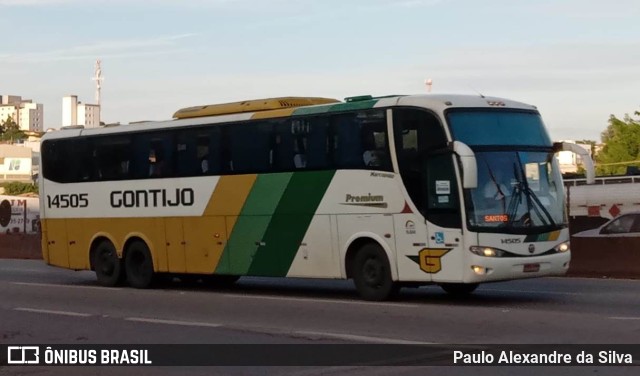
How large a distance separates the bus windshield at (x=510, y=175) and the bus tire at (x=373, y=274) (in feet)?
6.32

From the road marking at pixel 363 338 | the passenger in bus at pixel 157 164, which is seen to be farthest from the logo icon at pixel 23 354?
the passenger in bus at pixel 157 164

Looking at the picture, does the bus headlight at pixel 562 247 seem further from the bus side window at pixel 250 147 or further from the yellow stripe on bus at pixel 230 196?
the yellow stripe on bus at pixel 230 196

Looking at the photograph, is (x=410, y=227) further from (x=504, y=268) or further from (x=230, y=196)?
(x=230, y=196)

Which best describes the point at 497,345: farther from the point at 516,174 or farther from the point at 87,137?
the point at 87,137

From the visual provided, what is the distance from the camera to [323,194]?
19938 mm

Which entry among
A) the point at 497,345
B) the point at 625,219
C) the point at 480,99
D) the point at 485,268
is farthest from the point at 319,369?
the point at 625,219

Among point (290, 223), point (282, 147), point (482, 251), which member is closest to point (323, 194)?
point (290, 223)

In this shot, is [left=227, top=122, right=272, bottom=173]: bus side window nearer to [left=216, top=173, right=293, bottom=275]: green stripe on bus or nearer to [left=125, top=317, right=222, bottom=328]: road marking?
[left=216, top=173, right=293, bottom=275]: green stripe on bus

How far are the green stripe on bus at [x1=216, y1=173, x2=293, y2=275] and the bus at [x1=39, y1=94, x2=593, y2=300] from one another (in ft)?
0.08

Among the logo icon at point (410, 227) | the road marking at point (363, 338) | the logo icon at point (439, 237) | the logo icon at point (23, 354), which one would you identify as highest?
the logo icon at point (410, 227)

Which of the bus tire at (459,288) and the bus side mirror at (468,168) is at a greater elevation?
the bus side mirror at (468,168)

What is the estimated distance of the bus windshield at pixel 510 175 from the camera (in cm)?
1775

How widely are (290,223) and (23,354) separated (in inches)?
314

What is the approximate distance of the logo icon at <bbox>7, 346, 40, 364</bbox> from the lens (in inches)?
507
